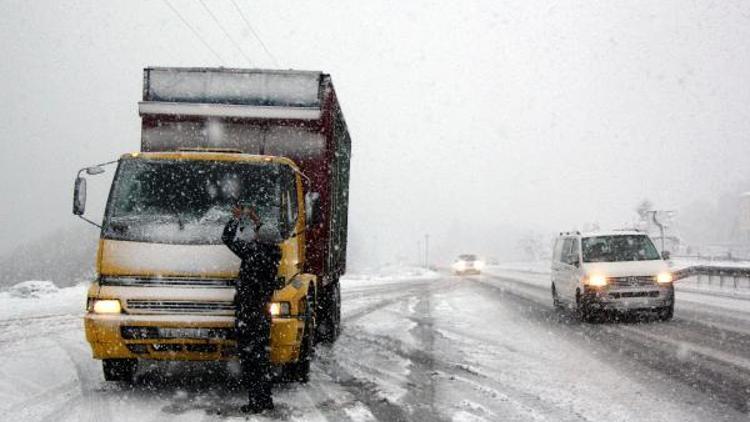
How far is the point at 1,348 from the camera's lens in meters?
8.91

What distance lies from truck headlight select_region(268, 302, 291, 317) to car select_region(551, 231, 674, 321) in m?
8.42

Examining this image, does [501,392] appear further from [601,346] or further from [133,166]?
[133,166]

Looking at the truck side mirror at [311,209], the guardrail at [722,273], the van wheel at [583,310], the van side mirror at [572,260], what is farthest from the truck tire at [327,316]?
the guardrail at [722,273]

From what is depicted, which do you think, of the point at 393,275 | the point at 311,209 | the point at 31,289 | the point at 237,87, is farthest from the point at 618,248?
the point at 393,275

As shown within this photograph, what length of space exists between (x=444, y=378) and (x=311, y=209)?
Answer: 245 cm

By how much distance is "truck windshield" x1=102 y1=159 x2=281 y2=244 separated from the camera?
6438 mm

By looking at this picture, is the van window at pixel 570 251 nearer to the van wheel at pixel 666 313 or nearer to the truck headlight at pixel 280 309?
the van wheel at pixel 666 313

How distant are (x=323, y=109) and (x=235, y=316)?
11.2ft

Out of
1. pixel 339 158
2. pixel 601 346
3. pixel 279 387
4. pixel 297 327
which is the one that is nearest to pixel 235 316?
pixel 297 327

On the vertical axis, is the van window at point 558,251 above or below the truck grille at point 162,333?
above

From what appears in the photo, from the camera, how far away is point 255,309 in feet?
19.2

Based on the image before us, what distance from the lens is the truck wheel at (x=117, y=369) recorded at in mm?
6707

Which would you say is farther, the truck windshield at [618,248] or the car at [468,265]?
the car at [468,265]

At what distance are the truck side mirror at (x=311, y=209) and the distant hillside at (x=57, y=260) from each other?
105 m
